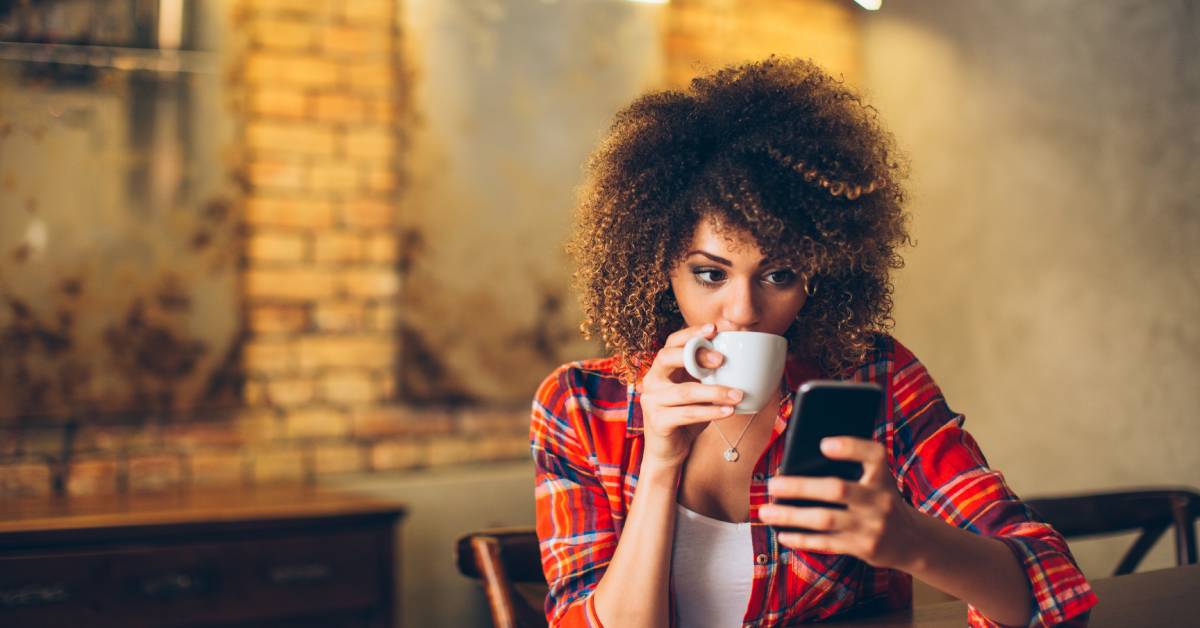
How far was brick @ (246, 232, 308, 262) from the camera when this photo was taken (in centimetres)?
266

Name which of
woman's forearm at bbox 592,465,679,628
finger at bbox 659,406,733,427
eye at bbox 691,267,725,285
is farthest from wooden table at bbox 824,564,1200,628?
eye at bbox 691,267,725,285

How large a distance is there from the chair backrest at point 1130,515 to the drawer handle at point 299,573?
154 cm

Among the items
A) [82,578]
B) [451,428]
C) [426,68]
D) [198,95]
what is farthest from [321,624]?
[426,68]

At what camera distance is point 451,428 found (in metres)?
2.98

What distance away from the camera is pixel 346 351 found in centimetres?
282

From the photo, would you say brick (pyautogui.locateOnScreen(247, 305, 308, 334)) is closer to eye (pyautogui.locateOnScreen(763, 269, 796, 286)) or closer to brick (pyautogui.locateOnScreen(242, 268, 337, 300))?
brick (pyautogui.locateOnScreen(242, 268, 337, 300))

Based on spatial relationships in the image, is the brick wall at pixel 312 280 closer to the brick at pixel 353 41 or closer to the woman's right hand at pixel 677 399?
the brick at pixel 353 41

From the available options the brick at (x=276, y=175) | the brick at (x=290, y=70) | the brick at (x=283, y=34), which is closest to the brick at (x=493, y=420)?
the brick at (x=276, y=175)

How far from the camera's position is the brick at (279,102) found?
105 inches

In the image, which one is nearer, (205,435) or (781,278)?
(781,278)

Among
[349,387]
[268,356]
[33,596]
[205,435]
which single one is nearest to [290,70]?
[268,356]

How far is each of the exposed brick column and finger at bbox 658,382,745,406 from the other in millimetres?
1895

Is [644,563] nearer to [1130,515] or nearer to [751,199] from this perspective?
[751,199]

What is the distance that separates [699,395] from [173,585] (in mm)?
1558
